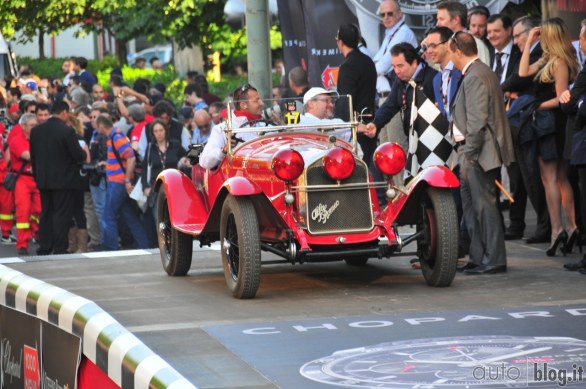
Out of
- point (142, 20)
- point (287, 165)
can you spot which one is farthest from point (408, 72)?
point (142, 20)

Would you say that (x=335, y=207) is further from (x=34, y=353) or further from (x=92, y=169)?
(x=92, y=169)

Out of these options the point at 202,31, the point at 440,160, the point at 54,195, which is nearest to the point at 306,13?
the point at 54,195

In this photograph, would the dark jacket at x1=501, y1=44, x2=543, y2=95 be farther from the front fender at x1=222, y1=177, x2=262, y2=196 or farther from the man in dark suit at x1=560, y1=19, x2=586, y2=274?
the front fender at x1=222, y1=177, x2=262, y2=196

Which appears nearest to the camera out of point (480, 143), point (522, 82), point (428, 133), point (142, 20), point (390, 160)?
point (390, 160)

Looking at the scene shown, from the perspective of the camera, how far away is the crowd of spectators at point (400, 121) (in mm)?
11719

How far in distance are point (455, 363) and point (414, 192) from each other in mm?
3062

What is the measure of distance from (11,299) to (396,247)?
11.5 feet

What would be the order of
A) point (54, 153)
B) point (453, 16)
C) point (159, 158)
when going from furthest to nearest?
point (54, 153)
point (159, 158)
point (453, 16)

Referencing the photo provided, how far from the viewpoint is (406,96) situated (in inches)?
466

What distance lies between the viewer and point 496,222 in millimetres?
11109

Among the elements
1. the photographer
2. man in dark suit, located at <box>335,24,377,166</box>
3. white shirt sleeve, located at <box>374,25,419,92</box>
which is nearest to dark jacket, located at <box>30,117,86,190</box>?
the photographer

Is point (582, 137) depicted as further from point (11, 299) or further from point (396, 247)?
point (11, 299)

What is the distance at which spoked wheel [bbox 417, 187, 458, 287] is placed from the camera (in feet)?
33.4

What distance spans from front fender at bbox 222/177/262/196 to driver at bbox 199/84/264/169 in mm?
1349
